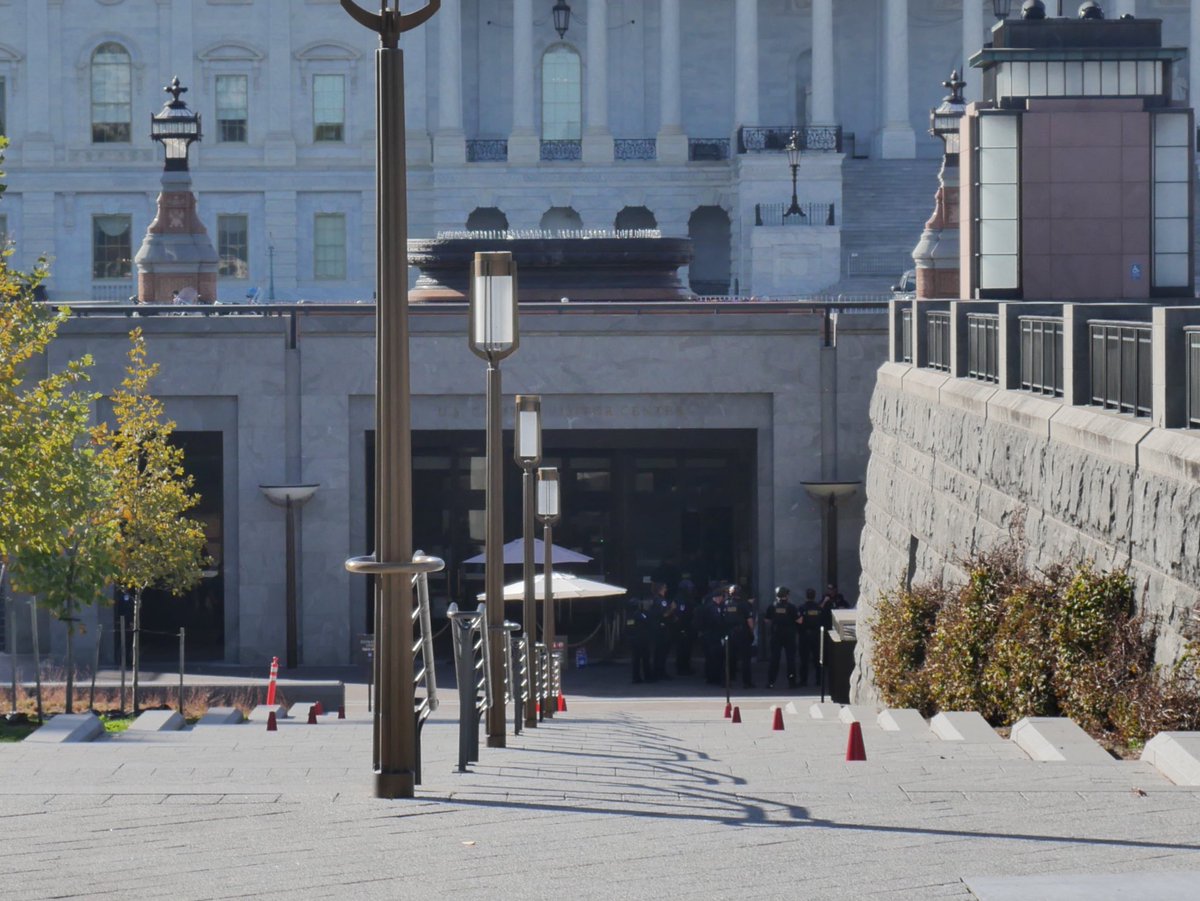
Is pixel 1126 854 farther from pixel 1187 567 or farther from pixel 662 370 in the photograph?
pixel 662 370

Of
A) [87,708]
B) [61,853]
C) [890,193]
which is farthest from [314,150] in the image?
[61,853]

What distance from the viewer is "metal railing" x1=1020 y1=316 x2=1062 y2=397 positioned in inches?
574

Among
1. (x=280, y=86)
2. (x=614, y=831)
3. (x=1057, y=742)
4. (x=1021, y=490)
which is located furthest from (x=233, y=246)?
(x=614, y=831)

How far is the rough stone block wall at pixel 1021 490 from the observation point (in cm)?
1065

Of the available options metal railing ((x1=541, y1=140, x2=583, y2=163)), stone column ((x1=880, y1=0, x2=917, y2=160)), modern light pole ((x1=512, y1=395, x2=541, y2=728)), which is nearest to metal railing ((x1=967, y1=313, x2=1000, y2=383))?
modern light pole ((x1=512, y1=395, x2=541, y2=728))

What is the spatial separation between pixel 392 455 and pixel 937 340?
12487 mm

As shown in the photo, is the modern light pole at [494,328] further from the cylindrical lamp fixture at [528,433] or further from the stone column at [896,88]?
the stone column at [896,88]

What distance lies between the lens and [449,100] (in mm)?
76562

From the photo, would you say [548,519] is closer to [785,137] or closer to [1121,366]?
[1121,366]

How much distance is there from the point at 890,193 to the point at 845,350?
41.9 metres

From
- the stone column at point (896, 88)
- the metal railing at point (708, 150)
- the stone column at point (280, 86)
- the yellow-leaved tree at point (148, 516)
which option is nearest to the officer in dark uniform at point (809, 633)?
the yellow-leaved tree at point (148, 516)

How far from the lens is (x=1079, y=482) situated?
12.6m

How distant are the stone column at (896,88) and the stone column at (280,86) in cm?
2194

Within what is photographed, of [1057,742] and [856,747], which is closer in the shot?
[1057,742]
